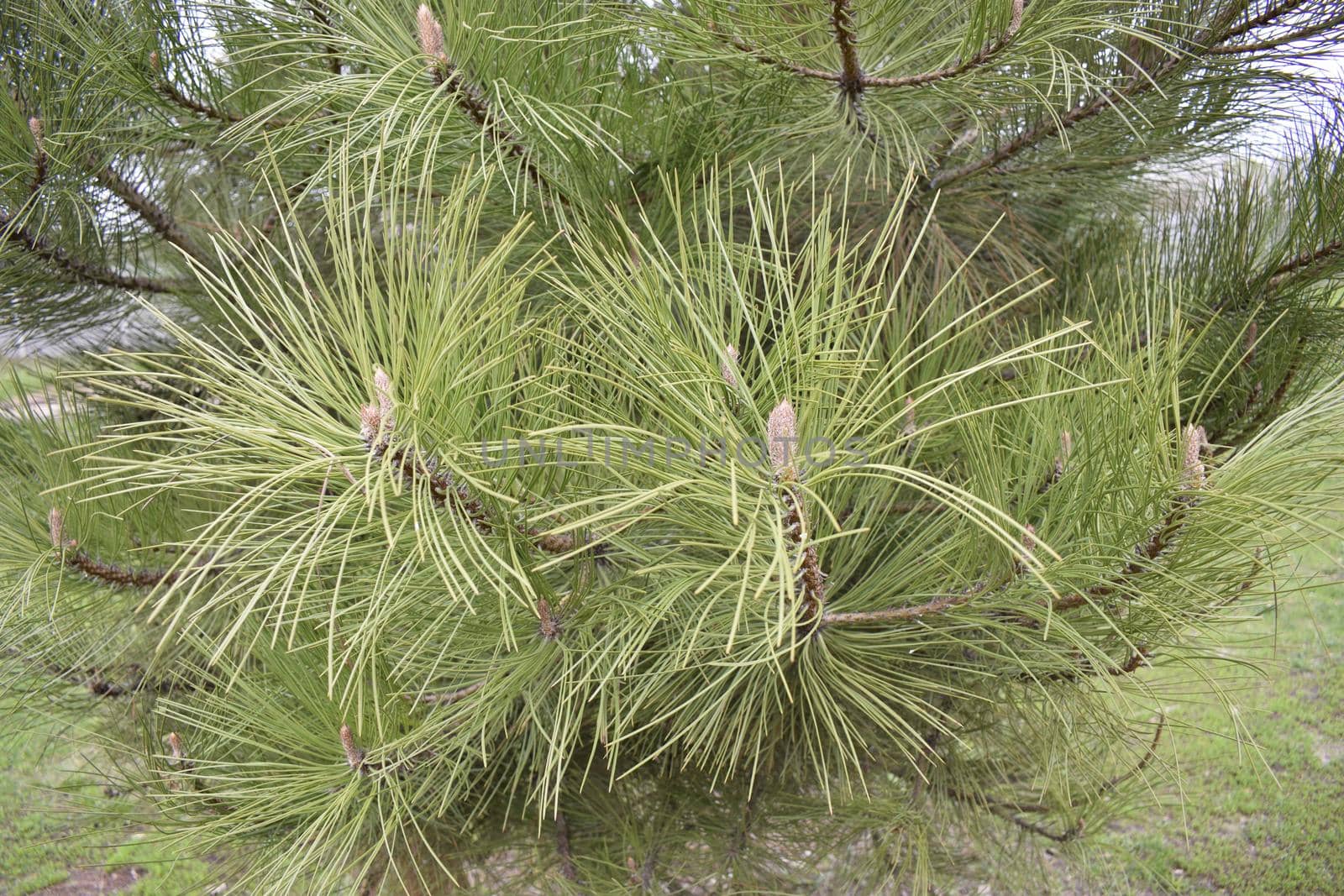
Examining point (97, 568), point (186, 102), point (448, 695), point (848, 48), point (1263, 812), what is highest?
point (186, 102)

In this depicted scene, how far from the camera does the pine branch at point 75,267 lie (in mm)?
1148

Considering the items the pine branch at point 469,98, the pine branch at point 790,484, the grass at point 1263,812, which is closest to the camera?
the pine branch at point 790,484

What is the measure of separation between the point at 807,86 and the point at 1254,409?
817 millimetres

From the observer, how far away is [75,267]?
1298mm

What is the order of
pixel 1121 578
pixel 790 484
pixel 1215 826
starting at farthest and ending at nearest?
pixel 1215 826, pixel 1121 578, pixel 790 484

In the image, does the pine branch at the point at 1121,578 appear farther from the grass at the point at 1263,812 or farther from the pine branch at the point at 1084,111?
the grass at the point at 1263,812

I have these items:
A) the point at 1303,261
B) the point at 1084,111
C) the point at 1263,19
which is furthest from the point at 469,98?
the point at 1303,261

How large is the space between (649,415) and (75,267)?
110 cm

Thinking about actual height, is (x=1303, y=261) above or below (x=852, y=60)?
below

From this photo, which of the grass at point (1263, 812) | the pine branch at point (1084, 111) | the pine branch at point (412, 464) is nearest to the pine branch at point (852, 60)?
the pine branch at point (1084, 111)

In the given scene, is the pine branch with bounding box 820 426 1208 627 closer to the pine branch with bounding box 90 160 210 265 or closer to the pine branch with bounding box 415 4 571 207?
the pine branch with bounding box 415 4 571 207

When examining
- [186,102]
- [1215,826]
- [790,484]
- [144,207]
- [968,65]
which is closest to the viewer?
[790,484]

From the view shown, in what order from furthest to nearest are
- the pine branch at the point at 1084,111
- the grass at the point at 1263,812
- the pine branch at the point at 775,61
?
1. the grass at the point at 1263,812
2. the pine branch at the point at 1084,111
3. the pine branch at the point at 775,61

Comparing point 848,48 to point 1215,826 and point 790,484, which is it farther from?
point 1215,826
